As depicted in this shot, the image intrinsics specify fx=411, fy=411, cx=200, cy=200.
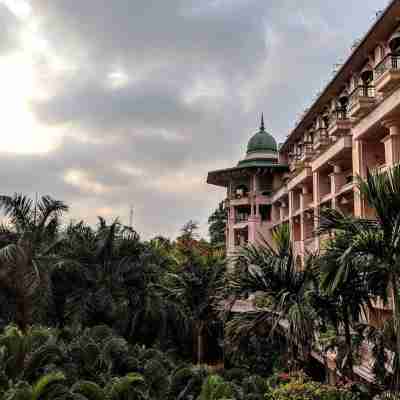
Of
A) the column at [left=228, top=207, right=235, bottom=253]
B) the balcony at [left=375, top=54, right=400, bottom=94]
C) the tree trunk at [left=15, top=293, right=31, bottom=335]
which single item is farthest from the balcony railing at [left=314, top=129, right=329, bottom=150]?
the tree trunk at [left=15, top=293, right=31, bottom=335]

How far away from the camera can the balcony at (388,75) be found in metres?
13.1

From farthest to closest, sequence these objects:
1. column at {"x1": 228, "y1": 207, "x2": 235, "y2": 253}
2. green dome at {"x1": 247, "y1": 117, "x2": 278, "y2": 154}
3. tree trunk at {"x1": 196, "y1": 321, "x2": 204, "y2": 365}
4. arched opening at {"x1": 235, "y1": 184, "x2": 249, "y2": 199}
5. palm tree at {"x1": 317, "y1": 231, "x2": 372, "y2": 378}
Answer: green dome at {"x1": 247, "y1": 117, "x2": 278, "y2": 154} < arched opening at {"x1": 235, "y1": 184, "x2": 249, "y2": 199} < column at {"x1": 228, "y1": 207, "x2": 235, "y2": 253} < tree trunk at {"x1": 196, "y1": 321, "x2": 204, "y2": 365} < palm tree at {"x1": 317, "y1": 231, "x2": 372, "y2": 378}

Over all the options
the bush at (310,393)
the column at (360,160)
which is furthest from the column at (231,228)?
the bush at (310,393)

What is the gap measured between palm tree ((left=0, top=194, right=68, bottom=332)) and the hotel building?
593 centimetres

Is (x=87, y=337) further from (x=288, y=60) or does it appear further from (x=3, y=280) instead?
(x=288, y=60)

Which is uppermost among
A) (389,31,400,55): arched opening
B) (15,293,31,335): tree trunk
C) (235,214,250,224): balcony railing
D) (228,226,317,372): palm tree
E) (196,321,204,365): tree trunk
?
(389,31,400,55): arched opening

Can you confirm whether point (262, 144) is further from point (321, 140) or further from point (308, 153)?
point (321, 140)

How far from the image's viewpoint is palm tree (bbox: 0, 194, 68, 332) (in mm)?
12180

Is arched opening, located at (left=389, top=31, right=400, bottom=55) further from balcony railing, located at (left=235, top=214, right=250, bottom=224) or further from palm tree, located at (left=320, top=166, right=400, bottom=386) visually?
balcony railing, located at (left=235, top=214, right=250, bottom=224)

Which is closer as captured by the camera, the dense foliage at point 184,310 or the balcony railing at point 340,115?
the dense foliage at point 184,310

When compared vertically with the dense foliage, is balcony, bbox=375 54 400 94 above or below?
above

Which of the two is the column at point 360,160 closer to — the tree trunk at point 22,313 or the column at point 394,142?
the column at point 394,142

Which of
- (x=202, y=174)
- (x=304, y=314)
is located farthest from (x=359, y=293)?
(x=202, y=174)

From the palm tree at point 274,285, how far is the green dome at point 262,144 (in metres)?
26.6
